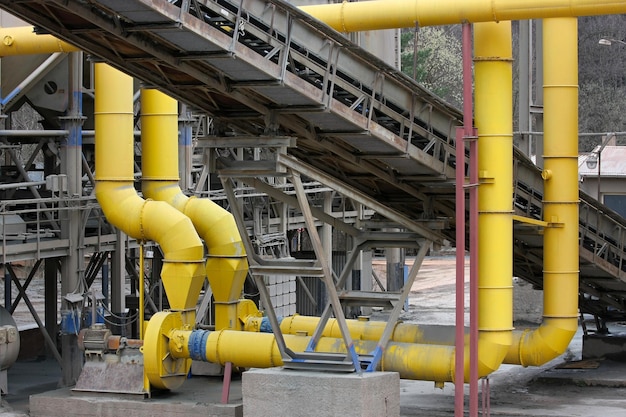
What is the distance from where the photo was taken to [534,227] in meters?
20.4

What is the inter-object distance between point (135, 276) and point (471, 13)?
15693mm

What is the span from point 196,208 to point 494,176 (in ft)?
20.9

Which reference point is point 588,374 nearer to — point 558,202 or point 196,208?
point 558,202

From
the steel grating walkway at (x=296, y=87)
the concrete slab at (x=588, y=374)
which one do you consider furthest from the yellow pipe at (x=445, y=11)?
the concrete slab at (x=588, y=374)

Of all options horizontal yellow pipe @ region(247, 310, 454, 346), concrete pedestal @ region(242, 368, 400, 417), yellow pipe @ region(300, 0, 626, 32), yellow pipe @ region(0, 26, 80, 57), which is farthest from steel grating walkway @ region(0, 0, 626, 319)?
yellow pipe @ region(0, 26, 80, 57)

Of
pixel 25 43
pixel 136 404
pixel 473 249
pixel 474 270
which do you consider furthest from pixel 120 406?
pixel 473 249

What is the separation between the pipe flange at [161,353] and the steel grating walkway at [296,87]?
11.7ft

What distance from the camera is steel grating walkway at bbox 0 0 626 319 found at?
52.7ft

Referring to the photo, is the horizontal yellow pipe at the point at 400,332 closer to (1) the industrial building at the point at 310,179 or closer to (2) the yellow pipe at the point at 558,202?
(1) the industrial building at the point at 310,179

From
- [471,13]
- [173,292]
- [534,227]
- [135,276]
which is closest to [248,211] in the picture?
[135,276]

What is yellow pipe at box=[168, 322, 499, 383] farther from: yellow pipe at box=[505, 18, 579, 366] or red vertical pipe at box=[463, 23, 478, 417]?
yellow pipe at box=[505, 18, 579, 366]

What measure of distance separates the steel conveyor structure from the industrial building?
1.3 inches

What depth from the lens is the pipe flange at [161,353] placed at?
20797mm

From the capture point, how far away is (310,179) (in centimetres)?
2042
